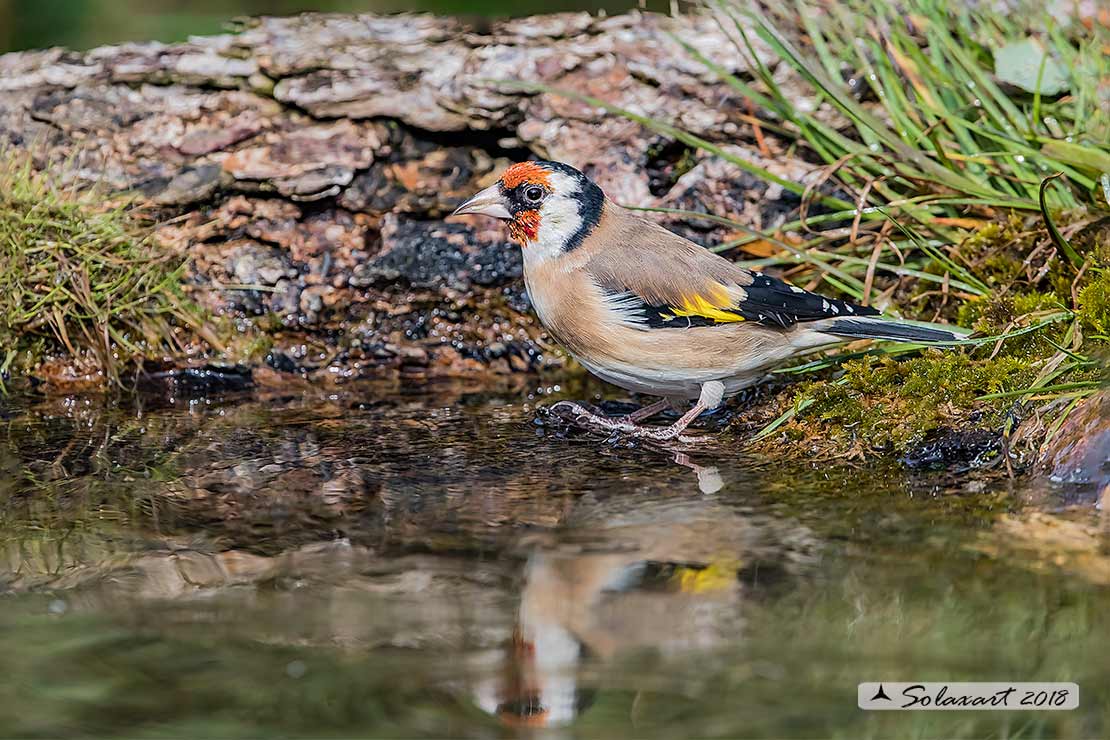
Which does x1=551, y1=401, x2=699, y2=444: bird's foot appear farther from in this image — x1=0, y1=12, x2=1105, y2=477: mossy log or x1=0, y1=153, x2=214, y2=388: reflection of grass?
x1=0, y1=153, x2=214, y2=388: reflection of grass

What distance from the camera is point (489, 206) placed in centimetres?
486

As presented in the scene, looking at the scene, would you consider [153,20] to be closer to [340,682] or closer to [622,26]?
[622,26]

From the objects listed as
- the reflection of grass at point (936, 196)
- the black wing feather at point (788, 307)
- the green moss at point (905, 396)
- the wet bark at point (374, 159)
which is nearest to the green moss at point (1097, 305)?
the reflection of grass at point (936, 196)

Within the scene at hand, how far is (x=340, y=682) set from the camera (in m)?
2.55

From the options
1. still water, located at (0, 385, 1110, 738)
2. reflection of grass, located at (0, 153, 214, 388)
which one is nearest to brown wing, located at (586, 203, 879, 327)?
still water, located at (0, 385, 1110, 738)

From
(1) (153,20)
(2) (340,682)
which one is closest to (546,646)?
(2) (340,682)

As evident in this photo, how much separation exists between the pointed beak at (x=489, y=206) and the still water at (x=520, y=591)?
98 cm

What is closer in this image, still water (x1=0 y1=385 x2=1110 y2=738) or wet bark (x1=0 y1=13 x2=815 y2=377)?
still water (x1=0 y1=385 x2=1110 y2=738)

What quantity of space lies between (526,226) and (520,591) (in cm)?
217

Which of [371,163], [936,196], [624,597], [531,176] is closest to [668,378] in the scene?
[531,176]

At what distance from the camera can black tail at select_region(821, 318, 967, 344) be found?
4.27 m

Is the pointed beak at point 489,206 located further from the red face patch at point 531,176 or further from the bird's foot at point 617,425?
the bird's foot at point 617,425

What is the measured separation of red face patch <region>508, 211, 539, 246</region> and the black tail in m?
1.27

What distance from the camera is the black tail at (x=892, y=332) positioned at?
14.0ft
